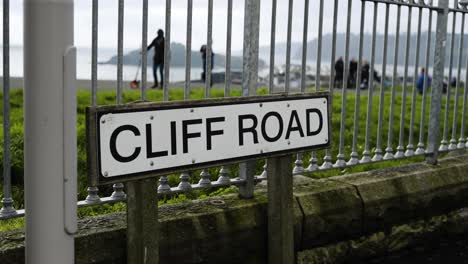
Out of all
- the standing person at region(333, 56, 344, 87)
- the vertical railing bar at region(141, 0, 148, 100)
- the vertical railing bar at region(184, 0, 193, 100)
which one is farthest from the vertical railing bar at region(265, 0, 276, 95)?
the standing person at region(333, 56, 344, 87)

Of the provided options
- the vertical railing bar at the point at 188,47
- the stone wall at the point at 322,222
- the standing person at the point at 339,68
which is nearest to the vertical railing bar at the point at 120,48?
the vertical railing bar at the point at 188,47

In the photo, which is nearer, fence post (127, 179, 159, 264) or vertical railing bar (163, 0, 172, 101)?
fence post (127, 179, 159, 264)

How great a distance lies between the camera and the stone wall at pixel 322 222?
119 inches

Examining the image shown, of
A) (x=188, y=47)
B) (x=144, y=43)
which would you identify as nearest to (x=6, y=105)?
(x=144, y=43)

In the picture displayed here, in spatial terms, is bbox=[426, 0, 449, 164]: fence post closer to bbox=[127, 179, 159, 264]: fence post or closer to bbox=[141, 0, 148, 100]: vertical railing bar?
bbox=[141, 0, 148, 100]: vertical railing bar

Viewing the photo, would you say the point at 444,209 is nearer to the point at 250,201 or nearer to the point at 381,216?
the point at 381,216

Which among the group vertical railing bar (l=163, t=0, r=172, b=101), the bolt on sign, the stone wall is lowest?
the stone wall

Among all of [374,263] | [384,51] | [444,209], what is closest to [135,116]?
[374,263]

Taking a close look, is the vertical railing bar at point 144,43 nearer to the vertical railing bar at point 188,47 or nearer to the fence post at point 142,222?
the vertical railing bar at point 188,47

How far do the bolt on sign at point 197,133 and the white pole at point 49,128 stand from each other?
0.47m

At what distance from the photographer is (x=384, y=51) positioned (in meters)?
4.56

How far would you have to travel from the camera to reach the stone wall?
9.91 ft

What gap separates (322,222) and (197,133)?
1531 mm

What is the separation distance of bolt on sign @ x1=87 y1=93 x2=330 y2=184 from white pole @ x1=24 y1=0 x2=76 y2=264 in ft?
1.56
